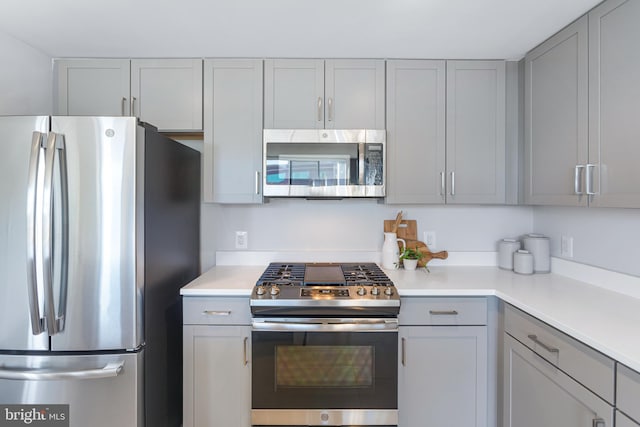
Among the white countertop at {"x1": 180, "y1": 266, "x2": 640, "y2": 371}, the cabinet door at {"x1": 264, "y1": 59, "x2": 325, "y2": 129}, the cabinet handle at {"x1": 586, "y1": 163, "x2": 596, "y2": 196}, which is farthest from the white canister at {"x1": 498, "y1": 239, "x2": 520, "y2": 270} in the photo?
the cabinet door at {"x1": 264, "y1": 59, "x2": 325, "y2": 129}

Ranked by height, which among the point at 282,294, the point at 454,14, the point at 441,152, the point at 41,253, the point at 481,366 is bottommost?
the point at 481,366

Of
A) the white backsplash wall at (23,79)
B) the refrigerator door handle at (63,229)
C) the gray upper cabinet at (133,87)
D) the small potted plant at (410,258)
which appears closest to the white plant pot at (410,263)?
the small potted plant at (410,258)

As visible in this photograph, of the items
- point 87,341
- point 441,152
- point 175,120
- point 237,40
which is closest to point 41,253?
point 87,341

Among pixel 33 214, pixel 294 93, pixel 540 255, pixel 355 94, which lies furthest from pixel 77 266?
pixel 540 255

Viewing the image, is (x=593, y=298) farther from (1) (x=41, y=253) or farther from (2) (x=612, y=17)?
(1) (x=41, y=253)

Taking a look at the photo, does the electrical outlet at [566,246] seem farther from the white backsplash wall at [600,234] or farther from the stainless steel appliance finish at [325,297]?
the stainless steel appliance finish at [325,297]

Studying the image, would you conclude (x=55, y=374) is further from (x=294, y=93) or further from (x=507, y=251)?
(x=507, y=251)

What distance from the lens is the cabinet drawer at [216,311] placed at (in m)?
1.74

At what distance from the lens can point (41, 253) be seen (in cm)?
137

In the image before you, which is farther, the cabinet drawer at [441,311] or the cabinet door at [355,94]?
the cabinet door at [355,94]

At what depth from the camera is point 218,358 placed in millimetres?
1747

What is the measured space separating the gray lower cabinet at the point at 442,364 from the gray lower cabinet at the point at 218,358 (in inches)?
32.5

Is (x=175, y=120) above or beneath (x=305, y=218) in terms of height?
above

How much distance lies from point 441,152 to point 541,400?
1.35 m
